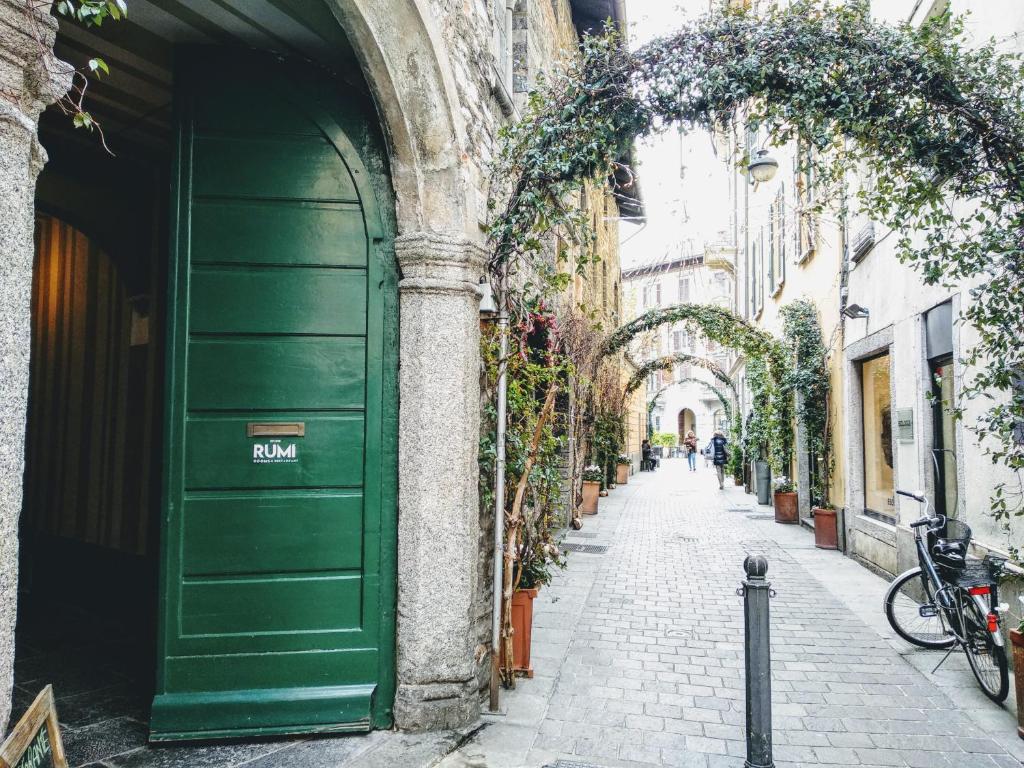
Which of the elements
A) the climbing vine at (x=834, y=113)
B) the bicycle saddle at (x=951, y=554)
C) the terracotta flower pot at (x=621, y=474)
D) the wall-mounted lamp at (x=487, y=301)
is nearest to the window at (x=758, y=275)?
the terracotta flower pot at (x=621, y=474)

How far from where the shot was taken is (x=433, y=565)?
3691mm

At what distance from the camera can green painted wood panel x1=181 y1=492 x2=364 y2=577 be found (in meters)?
3.57

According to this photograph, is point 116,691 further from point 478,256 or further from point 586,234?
point 586,234

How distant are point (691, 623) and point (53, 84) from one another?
18.2 ft

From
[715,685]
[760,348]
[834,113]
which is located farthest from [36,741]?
[760,348]

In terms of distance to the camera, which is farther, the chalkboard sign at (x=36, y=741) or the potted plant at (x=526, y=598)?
the potted plant at (x=526, y=598)

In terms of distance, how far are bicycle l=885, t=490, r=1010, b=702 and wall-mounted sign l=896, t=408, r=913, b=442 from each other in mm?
1849

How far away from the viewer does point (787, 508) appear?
1182 centimetres

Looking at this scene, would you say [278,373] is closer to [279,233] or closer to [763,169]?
[279,233]

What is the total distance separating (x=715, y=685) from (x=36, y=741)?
3739 millimetres

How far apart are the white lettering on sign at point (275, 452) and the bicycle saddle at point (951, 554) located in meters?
4.09

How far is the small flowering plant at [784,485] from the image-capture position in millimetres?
11992

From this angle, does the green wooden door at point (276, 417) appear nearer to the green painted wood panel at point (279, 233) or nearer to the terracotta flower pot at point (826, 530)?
the green painted wood panel at point (279, 233)

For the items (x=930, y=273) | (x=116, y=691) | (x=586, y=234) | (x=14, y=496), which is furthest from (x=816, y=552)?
(x=14, y=496)
